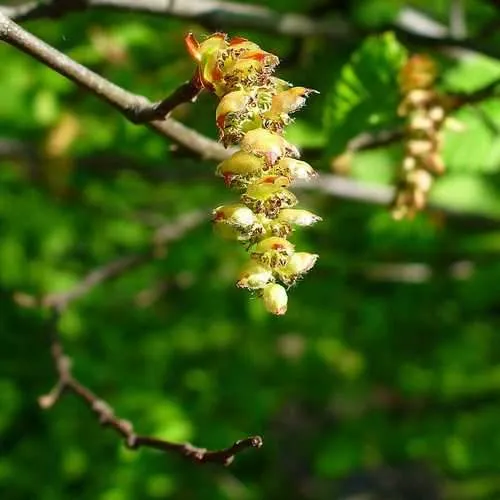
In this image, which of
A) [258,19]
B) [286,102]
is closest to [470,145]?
[258,19]

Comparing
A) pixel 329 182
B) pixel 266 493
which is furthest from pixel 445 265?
pixel 266 493

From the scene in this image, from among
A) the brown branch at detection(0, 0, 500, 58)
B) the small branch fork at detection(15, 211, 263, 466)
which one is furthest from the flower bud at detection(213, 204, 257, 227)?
the brown branch at detection(0, 0, 500, 58)

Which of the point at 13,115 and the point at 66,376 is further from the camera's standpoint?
the point at 13,115

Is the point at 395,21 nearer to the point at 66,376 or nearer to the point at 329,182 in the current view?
the point at 329,182

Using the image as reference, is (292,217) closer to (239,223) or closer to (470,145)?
(239,223)

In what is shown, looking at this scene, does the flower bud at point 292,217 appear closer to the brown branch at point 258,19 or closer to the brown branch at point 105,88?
the brown branch at point 105,88

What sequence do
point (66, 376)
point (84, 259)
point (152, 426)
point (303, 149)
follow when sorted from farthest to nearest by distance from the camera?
point (84, 259), point (152, 426), point (303, 149), point (66, 376)
